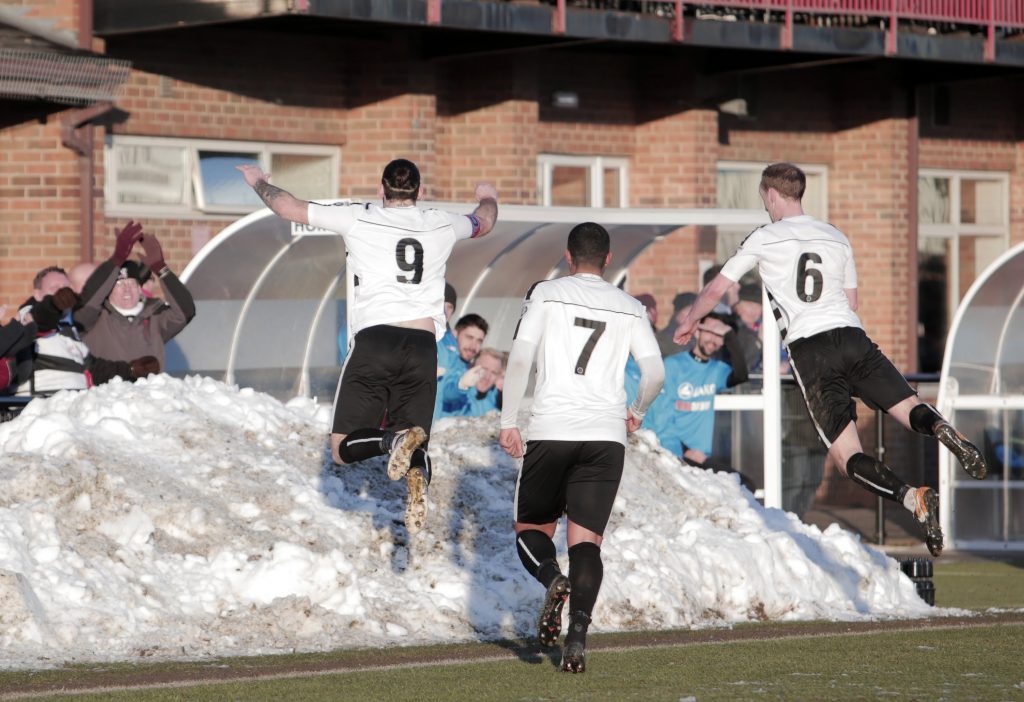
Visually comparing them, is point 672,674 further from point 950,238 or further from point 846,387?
point 950,238

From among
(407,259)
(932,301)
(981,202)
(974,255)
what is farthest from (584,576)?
(981,202)

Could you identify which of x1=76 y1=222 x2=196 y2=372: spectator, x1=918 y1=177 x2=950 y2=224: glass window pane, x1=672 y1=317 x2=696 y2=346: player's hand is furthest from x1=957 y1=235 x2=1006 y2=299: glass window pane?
x1=672 y1=317 x2=696 y2=346: player's hand

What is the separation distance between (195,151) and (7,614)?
30.0ft

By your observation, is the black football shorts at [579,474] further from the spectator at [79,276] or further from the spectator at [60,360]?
the spectator at [79,276]

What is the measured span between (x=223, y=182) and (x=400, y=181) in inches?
333

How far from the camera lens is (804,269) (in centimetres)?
957

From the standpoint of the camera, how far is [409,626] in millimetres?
9961

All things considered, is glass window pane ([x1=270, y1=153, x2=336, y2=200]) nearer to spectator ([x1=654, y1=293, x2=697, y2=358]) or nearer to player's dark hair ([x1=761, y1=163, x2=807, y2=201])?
spectator ([x1=654, y1=293, x2=697, y2=358])

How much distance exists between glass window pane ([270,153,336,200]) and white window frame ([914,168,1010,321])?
796 centimetres

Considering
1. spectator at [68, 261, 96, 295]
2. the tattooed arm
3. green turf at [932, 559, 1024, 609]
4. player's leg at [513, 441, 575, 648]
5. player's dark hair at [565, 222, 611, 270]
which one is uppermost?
the tattooed arm

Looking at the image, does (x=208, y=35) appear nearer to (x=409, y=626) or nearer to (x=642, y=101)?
(x=642, y=101)

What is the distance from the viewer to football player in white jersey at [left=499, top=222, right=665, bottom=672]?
8.39m

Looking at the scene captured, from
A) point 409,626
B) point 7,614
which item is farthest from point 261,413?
point 7,614

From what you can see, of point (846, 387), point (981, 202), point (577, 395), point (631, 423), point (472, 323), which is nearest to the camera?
point (577, 395)
